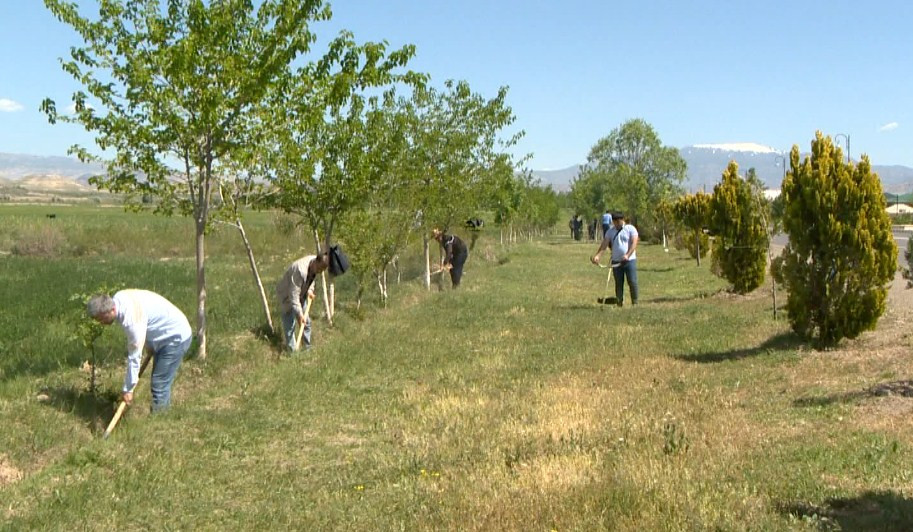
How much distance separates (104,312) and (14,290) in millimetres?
9341

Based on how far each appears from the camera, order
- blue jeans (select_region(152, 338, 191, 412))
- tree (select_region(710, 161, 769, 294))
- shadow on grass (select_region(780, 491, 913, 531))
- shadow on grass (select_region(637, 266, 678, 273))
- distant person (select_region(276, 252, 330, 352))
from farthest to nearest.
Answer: shadow on grass (select_region(637, 266, 678, 273))
tree (select_region(710, 161, 769, 294))
distant person (select_region(276, 252, 330, 352))
blue jeans (select_region(152, 338, 191, 412))
shadow on grass (select_region(780, 491, 913, 531))

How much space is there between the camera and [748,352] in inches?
411

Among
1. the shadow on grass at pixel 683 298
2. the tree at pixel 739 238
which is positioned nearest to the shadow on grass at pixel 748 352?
the tree at pixel 739 238

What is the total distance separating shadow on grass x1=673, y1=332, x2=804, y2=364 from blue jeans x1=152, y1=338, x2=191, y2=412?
18.6 feet

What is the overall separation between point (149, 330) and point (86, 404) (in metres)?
0.89

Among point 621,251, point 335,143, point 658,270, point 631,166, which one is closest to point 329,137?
point 335,143

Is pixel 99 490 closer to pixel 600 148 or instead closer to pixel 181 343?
pixel 181 343

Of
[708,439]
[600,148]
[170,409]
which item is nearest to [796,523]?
[708,439]

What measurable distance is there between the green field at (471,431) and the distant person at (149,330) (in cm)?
31

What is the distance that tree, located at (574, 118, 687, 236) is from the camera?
59.7m

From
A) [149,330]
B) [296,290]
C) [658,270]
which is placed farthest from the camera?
[658,270]

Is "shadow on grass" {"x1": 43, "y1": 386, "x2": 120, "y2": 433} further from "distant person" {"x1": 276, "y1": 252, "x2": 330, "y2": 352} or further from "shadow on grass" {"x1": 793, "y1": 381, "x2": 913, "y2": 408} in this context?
"shadow on grass" {"x1": 793, "y1": 381, "x2": 913, "y2": 408}

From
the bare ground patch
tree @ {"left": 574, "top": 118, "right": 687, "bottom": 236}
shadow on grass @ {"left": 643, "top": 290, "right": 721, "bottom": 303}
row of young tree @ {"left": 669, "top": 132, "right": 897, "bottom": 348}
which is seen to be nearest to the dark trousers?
shadow on grass @ {"left": 643, "top": 290, "right": 721, "bottom": 303}

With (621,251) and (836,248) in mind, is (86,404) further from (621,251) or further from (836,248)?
(621,251)
